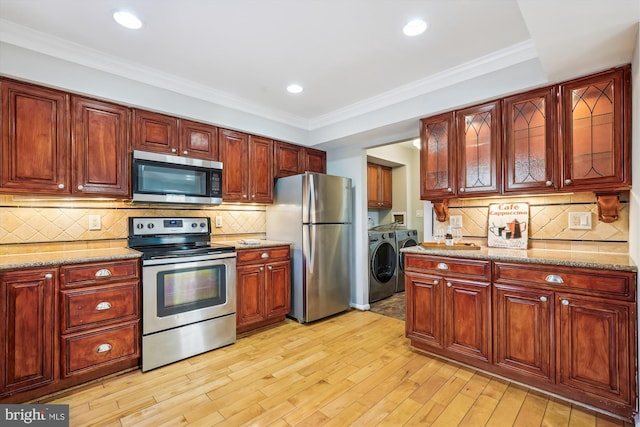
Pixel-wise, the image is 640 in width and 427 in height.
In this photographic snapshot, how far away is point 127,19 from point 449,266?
2872 millimetres

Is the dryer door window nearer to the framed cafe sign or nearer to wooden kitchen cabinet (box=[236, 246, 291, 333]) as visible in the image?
wooden kitchen cabinet (box=[236, 246, 291, 333])

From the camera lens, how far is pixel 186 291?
264cm

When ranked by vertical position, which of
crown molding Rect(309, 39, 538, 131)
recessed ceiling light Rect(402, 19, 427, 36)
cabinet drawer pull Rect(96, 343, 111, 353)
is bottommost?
cabinet drawer pull Rect(96, 343, 111, 353)

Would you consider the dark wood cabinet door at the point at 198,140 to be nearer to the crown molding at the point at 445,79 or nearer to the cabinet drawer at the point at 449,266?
the crown molding at the point at 445,79

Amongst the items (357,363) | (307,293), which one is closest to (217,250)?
(307,293)

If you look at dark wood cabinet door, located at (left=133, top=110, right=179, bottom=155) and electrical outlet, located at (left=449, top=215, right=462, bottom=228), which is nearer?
dark wood cabinet door, located at (left=133, top=110, right=179, bottom=155)

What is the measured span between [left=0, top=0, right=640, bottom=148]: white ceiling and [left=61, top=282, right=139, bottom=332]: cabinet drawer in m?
1.74

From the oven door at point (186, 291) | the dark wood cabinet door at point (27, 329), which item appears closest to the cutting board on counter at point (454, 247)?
the oven door at point (186, 291)

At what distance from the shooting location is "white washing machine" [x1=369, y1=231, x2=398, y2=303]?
4250mm

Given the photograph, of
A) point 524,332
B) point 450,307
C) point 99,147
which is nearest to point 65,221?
point 99,147

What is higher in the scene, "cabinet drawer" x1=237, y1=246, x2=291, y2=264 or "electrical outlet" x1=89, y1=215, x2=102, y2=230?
"electrical outlet" x1=89, y1=215, x2=102, y2=230

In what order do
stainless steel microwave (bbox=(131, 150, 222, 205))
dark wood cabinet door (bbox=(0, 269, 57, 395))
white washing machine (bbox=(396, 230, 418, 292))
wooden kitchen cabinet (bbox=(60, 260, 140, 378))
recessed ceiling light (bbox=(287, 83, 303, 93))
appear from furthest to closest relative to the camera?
1. white washing machine (bbox=(396, 230, 418, 292))
2. recessed ceiling light (bbox=(287, 83, 303, 93))
3. stainless steel microwave (bbox=(131, 150, 222, 205))
4. wooden kitchen cabinet (bbox=(60, 260, 140, 378))
5. dark wood cabinet door (bbox=(0, 269, 57, 395))

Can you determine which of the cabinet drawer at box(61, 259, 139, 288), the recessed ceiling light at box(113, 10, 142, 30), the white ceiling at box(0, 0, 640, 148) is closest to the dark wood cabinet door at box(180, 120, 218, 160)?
the white ceiling at box(0, 0, 640, 148)

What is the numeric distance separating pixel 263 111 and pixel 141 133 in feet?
4.36
